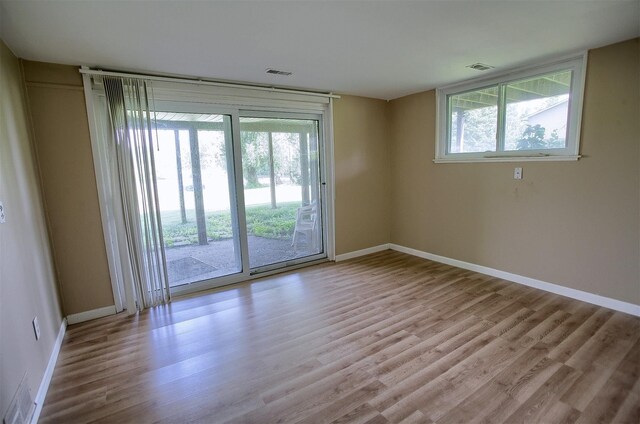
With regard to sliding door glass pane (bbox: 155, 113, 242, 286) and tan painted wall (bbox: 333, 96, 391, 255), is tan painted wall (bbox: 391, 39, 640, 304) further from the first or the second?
sliding door glass pane (bbox: 155, 113, 242, 286)

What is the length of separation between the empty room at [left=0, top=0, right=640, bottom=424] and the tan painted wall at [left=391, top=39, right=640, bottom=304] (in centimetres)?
2

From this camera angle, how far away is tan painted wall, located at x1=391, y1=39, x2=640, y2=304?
2.65m

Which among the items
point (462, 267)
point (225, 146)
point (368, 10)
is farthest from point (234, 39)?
point (462, 267)

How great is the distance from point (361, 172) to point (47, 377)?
3.97m

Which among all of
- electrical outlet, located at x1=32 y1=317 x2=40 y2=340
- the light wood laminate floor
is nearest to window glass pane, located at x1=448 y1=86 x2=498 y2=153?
the light wood laminate floor

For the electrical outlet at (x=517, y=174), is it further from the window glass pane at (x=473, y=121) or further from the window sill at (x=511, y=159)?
the window glass pane at (x=473, y=121)

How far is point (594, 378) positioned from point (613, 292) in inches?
51.6

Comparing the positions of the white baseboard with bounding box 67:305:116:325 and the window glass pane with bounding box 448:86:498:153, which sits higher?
the window glass pane with bounding box 448:86:498:153

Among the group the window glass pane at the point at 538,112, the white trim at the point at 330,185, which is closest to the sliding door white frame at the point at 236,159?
the white trim at the point at 330,185

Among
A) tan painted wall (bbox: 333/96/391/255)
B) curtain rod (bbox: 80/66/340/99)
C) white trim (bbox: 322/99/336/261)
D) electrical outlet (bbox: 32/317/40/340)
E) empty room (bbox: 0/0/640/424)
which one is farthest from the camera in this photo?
tan painted wall (bbox: 333/96/391/255)

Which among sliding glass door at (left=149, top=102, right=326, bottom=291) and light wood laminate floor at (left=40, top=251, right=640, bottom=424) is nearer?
light wood laminate floor at (left=40, top=251, right=640, bottom=424)

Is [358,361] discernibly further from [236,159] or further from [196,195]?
[236,159]

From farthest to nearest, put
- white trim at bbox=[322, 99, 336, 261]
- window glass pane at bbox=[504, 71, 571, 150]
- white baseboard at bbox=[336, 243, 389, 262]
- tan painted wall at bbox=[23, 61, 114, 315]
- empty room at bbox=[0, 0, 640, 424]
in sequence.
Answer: white baseboard at bbox=[336, 243, 389, 262]
white trim at bbox=[322, 99, 336, 261]
window glass pane at bbox=[504, 71, 571, 150]
tan painted wall at bbox=[23, 61, 114, 315]
empty room at bbox=[0, 0, 640, 424]

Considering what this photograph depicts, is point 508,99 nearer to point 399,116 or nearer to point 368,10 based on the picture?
point 399,116
